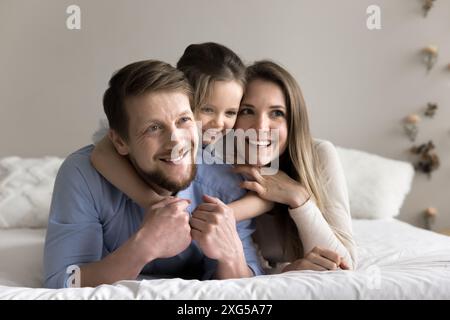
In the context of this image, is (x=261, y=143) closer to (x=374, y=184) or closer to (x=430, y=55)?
(x=374, y=184)

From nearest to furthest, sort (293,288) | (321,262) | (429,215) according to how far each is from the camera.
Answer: (293,288) → (321,262) → (429,215)

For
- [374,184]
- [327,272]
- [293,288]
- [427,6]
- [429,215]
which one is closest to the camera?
[293,288]

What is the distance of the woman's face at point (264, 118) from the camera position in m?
1.44

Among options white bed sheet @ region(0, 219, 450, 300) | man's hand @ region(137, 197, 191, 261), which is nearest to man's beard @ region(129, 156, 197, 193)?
man's hand @ region(137, 197, 191, 261)

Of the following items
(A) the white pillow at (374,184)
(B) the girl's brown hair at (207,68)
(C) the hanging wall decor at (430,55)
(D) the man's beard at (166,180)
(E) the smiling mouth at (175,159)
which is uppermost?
(B) the girl's brown hair at (207,68)

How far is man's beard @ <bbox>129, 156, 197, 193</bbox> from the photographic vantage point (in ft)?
4.15

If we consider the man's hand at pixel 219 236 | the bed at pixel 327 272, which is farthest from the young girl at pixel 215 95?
the bed at pixel 327 272

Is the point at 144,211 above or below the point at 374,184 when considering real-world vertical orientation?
above

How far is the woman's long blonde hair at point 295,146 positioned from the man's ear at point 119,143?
383mm

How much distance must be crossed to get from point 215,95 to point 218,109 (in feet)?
0.11

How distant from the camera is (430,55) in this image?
9.04 ft

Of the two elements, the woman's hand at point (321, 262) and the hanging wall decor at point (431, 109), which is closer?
the woman's hand at point (321, 262)

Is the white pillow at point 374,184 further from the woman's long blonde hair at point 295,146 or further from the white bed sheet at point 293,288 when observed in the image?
the white bed sheet at point 293,288

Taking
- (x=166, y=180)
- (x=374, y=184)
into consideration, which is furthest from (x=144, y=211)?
(x=374, y=184)
